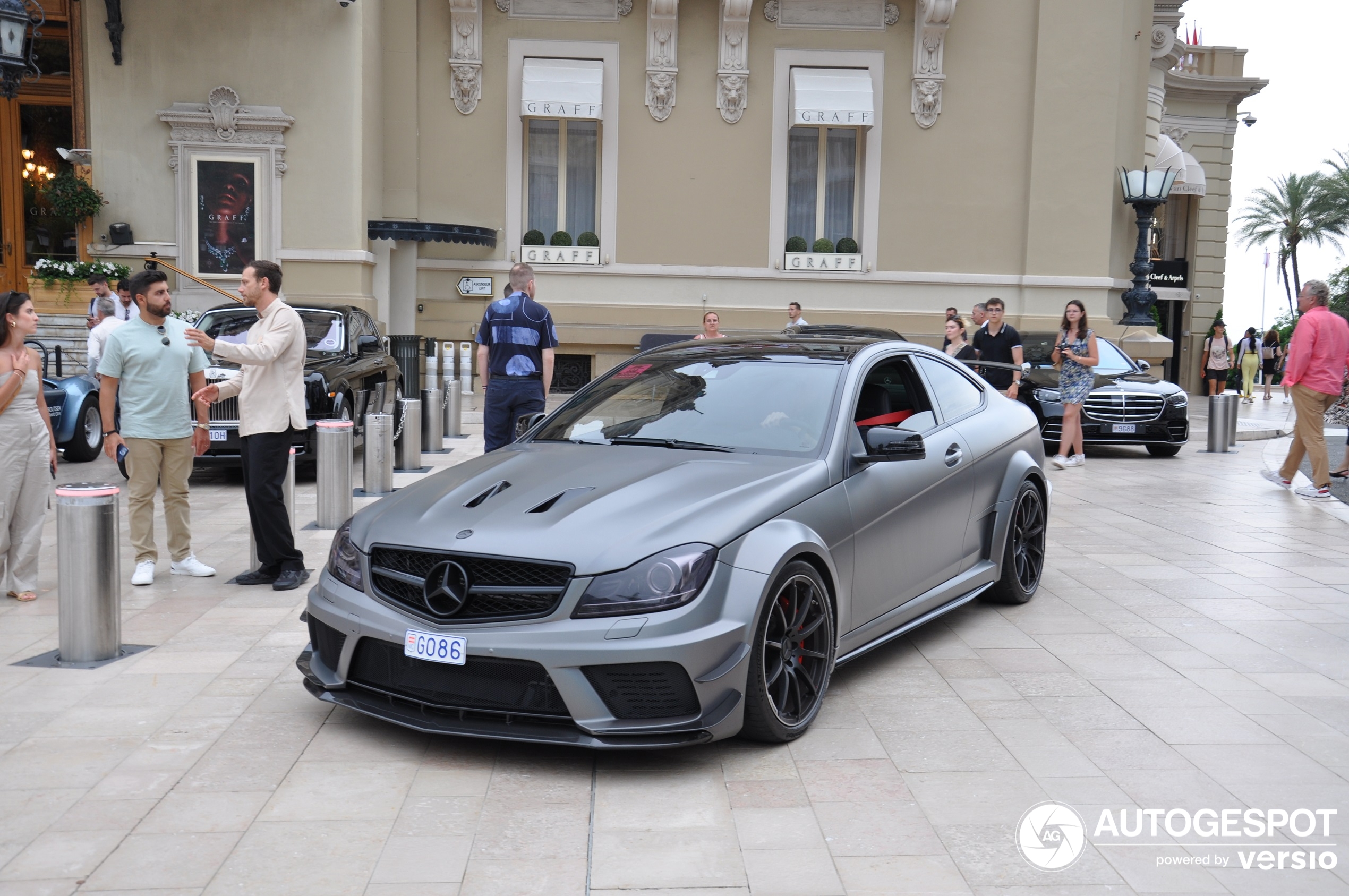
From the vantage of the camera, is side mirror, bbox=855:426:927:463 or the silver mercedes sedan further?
side mirror, bbox=855:426:927:463

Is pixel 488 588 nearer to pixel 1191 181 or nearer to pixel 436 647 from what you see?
pixel 436 647

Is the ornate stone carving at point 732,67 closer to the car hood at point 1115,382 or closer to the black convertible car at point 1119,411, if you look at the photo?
the car hood at point 1115,382

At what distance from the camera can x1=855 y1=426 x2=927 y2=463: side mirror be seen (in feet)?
17.4

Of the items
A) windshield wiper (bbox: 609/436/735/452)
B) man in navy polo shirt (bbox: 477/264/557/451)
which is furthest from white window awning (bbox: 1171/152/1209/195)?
windshield wiper (bbox: 609/436/735/452)

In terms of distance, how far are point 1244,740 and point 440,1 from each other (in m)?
19.9

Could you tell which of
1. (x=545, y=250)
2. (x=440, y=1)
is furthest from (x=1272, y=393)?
(x=440, y=1)

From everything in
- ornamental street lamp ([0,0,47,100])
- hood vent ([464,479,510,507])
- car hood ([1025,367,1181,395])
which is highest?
ornamental street lamp ([0,0,47,100])

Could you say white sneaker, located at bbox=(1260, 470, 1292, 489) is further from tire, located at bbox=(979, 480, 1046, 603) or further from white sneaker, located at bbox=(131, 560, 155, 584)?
white sneaker, located at bbox=(131, 560, 155, 584)

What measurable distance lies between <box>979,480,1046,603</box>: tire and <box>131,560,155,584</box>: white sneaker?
5012mm

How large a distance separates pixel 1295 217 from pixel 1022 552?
189 feet

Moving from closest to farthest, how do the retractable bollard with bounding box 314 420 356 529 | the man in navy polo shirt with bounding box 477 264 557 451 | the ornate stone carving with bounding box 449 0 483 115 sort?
1. the retractable bollard with bounding box 314 420 356 529
2. the man in navy polo shirt with bounding box 477 264 557 451
3. the ornate stone carving with bounding box 449 0 483 115

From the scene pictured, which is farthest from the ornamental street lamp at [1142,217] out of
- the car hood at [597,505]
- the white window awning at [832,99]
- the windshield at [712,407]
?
the car hood at [597,505]

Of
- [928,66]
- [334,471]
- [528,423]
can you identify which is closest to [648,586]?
[528,423]

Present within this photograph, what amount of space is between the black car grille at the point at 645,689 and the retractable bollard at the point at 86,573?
285cm
